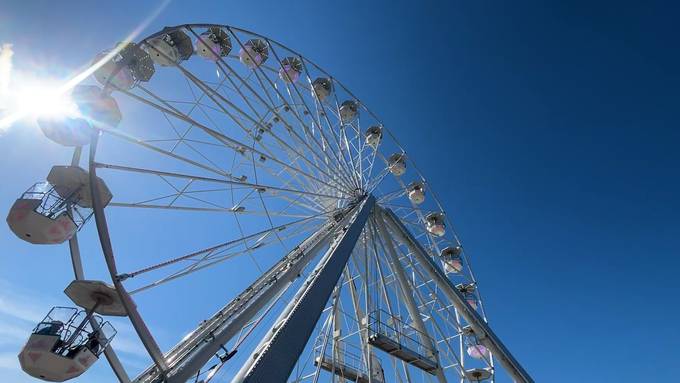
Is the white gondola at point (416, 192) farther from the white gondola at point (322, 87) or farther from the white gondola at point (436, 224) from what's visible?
the white gondola at point (322, 87)

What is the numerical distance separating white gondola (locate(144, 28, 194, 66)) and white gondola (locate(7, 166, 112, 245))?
3.13 metres

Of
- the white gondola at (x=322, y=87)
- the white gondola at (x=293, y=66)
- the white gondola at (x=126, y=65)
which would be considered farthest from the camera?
the white gondola at (x=322, y=87)

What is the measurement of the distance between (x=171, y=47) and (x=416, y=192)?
11111mm

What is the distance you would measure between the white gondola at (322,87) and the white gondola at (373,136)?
100 inches

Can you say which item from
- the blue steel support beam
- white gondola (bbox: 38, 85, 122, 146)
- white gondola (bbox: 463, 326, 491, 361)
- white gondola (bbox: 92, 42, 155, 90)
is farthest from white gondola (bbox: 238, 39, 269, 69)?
white gondola (bbox: 463, 326, 491, 361)

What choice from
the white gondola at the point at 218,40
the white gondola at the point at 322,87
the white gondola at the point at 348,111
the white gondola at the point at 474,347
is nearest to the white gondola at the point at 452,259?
the white gondola at the point at 474,347

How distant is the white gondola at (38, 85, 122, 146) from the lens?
7254mm

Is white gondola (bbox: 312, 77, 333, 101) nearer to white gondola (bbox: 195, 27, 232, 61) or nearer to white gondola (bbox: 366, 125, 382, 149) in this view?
white gondola (bbox: 366, 125, 382, 149)

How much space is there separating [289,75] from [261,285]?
785 centimetres

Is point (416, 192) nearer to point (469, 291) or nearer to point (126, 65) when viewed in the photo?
point (469, 291)

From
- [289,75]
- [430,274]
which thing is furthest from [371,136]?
[430,274]

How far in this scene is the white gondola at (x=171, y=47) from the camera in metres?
8.77

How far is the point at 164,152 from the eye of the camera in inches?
316

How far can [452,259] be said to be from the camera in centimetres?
1669
